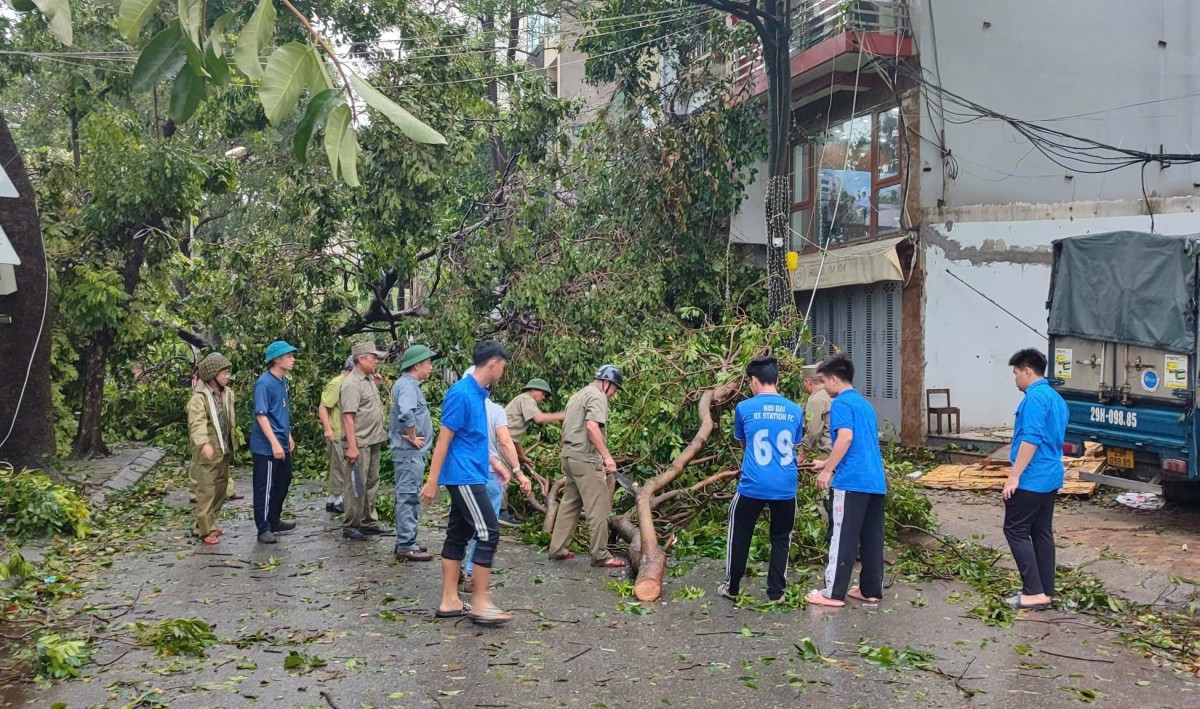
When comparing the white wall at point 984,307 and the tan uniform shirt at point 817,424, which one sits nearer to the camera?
the tan uniform shirt at point 817,424

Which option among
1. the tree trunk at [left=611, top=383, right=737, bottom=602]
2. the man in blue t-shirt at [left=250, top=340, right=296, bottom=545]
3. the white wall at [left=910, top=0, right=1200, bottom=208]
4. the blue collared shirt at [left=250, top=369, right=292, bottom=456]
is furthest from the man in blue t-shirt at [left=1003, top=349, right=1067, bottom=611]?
the white wall at [left=910, top=0, right=1200, bottom=208]

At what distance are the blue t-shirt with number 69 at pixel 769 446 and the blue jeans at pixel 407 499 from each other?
2.97 meters

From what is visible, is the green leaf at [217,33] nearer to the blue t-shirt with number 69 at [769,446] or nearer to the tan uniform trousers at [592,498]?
the blue t-shirt with number 69 at [769,446]

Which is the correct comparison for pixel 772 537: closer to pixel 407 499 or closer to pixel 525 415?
pixel 407 499

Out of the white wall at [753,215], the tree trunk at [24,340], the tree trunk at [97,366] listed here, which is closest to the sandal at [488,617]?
the tree trunk at [24,340]

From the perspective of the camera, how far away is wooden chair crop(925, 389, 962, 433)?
48.9 feet

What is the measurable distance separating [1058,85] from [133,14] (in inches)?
629

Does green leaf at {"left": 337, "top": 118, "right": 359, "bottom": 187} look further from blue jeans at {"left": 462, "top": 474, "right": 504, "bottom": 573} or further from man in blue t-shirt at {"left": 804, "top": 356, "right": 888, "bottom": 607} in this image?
blue jeans at {"left": 462, "top": 474, "right": 504, "bottom": 573}

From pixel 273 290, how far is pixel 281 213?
1.46 meters

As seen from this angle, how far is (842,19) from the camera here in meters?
15.6

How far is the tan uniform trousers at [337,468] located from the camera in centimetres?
972

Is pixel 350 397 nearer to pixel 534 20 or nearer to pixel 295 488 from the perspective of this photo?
pixel 295 488

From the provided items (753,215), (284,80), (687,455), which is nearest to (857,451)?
(687,455)

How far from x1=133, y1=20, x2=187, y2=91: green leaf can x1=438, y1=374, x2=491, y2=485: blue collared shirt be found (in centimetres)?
336
